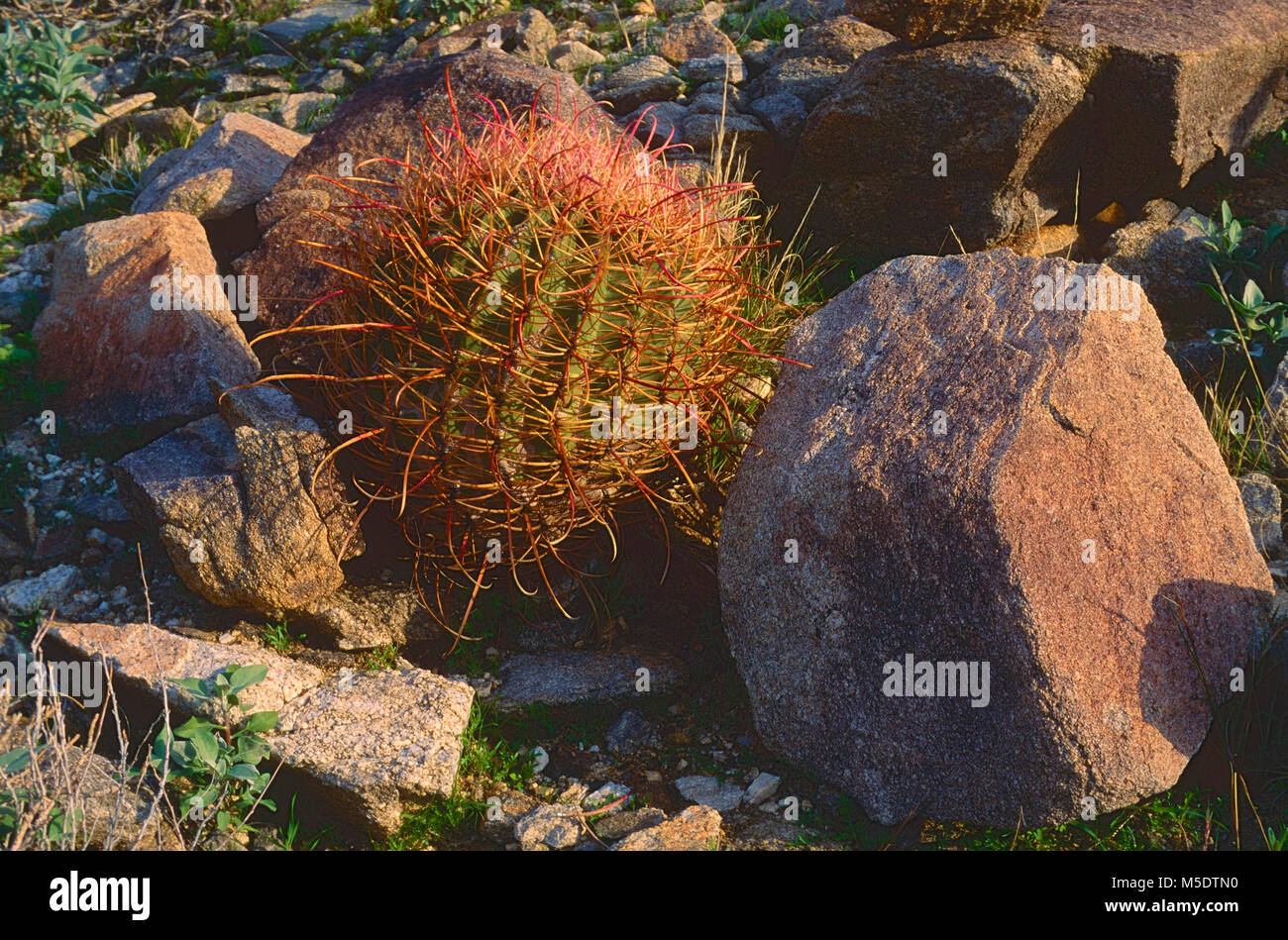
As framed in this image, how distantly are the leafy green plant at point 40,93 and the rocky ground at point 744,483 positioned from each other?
0.30 m

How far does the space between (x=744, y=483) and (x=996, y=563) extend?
107 cm

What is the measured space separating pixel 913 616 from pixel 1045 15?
4.27m

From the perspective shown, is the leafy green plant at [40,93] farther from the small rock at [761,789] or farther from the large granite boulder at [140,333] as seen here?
the small rock at [761,789]

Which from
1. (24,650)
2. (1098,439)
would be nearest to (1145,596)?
(1098,439)

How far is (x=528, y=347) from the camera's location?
12.7ft

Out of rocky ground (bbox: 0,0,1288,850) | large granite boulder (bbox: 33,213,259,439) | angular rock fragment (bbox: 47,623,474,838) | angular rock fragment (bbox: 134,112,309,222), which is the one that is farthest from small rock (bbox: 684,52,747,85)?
angular rock fragment (bbox: 47,623,474,838)

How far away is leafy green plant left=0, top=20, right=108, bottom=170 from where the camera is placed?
757 cm

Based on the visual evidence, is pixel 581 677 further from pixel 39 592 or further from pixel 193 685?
pixel 39 592

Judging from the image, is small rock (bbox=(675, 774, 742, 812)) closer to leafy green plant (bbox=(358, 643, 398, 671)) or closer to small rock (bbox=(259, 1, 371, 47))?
leafy green plant (bbox=(358, 643, 398, 671))

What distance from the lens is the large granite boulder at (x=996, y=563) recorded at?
356cm

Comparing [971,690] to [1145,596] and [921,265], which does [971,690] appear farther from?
[921,265]

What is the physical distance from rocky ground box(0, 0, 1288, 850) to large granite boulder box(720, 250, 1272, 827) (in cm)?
2

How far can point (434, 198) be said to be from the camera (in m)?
4.18

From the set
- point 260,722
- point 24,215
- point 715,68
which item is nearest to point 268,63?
point 24,215
